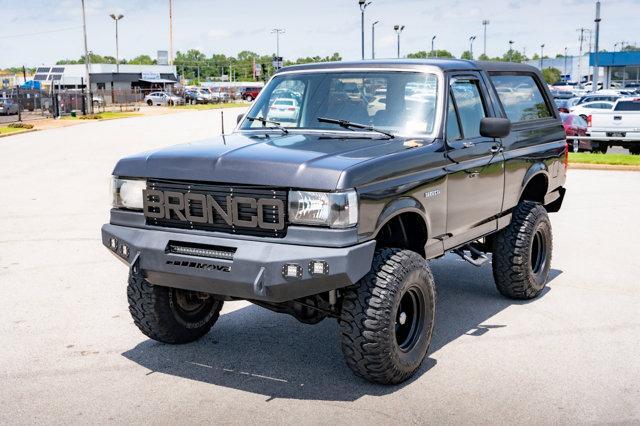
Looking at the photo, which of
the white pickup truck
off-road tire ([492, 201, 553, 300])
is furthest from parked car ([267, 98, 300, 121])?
the white pickup truck

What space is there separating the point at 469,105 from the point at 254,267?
8.93 ft

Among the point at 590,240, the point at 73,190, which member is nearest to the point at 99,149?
the point at 73,190

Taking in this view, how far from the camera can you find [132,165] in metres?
5.62

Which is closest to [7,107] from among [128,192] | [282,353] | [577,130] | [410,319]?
[577,130]

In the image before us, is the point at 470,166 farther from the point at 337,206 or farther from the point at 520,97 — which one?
the point at 337,206

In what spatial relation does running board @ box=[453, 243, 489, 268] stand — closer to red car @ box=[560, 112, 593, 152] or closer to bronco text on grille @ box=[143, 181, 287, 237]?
bronco text on grille @ box=[143, 181, 287, 237]

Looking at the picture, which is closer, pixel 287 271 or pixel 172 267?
pixel 287 271

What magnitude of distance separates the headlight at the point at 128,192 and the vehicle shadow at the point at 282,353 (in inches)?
44.2

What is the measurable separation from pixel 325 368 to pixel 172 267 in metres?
1.30

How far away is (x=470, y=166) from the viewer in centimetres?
649

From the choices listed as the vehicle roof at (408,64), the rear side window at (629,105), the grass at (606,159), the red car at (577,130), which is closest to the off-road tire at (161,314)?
the vehicle roof at (408,64)

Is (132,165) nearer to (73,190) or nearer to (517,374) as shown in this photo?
(517,374)

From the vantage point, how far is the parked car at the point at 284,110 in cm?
667

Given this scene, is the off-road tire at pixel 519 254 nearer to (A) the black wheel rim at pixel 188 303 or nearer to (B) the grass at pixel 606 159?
(A) the black wheel rim at pixel 188 303
